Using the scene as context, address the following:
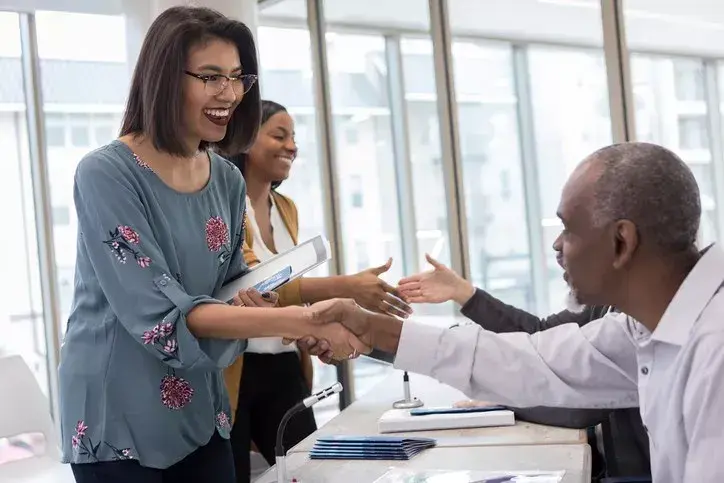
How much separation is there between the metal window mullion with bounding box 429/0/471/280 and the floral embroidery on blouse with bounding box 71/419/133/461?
3469 millimetres

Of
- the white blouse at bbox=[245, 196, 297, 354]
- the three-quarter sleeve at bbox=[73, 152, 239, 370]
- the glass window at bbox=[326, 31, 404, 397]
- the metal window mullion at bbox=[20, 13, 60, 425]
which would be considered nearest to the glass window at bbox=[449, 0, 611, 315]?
the glass window at bbox=[326, 31, 404, 397]

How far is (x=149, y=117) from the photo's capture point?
170 cm

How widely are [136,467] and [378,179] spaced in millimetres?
4004

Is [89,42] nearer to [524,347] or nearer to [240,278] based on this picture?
[240,278]

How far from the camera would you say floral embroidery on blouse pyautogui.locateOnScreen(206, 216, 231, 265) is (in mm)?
1759

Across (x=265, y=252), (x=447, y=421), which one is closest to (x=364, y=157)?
(x=265, y=252)

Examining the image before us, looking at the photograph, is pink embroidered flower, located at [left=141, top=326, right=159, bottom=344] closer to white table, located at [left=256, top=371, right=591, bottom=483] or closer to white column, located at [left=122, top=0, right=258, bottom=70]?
white table, located at [left=256, top=371, right=591, bottom=483]

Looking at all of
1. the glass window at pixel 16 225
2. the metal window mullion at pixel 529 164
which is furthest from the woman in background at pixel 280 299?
the glass window at pixel 16 225

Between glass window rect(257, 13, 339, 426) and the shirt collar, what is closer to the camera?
the shirt collar

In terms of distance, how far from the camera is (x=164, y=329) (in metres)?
1.58

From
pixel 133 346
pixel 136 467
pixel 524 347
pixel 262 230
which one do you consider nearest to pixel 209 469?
pixel 136 467

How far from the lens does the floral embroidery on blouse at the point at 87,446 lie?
1.60 meters

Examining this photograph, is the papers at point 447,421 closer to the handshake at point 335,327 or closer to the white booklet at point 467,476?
the handshake at point 335,327

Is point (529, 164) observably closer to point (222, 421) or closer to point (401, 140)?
point (401, 140)
